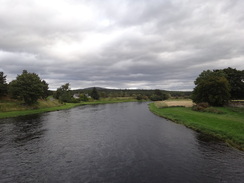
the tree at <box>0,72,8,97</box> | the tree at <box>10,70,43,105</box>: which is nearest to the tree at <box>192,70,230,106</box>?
the tree at <box>10,70,43,105</box>

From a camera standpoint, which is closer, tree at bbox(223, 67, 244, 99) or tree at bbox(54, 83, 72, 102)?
tree at bbox(223, 67, 244, 99)

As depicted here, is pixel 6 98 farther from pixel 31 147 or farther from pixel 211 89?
pixel 211 89

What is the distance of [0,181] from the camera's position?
42.1 feet

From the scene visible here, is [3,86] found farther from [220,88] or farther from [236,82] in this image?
[236,82]

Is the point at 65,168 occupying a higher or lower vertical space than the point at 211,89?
lower

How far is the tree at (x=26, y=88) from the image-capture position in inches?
2264

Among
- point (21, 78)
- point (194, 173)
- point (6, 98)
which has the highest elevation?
point (21, 78)

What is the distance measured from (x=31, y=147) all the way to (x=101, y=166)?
36.0 feet

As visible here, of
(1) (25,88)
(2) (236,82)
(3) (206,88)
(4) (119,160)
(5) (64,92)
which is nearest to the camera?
(4) (119,160)

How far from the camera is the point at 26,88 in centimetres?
5894

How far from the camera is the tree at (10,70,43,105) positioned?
5750 cm

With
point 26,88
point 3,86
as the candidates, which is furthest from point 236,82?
point 3,86

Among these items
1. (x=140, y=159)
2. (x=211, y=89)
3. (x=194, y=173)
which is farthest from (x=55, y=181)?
(x=211, y=89)

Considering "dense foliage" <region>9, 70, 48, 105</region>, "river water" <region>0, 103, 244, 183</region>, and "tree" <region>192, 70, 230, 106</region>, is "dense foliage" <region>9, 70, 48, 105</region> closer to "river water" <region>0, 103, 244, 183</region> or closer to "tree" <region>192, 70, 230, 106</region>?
"river water" <region>0, 103, 244, 183</region>
